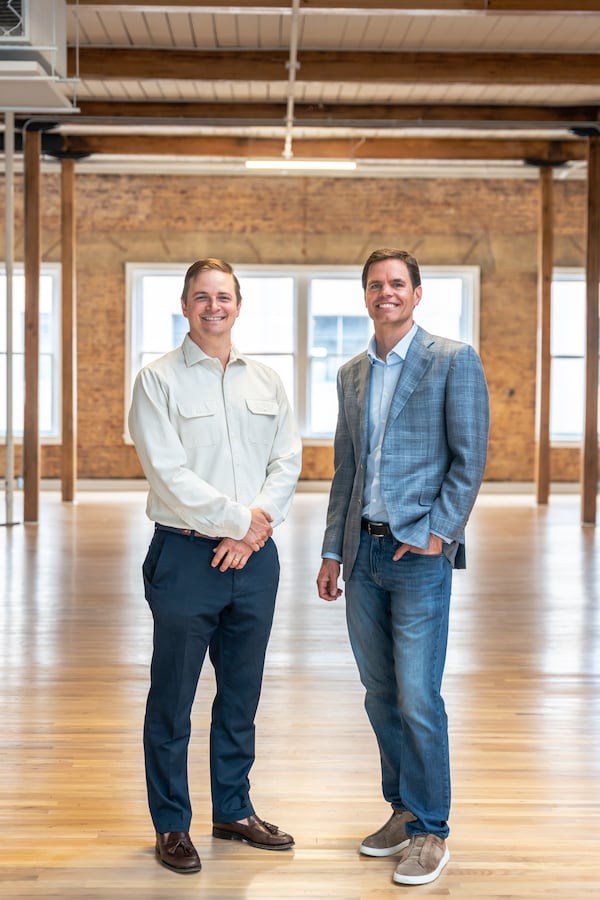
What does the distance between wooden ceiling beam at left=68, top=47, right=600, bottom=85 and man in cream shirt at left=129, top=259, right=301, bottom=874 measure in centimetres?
775

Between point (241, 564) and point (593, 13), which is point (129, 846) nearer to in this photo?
point (241, 564)

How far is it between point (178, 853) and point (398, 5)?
6.95 meters

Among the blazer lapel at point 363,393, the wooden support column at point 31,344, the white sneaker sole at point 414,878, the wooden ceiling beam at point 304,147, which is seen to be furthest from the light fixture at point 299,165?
the white sneaker sole at point 414,878

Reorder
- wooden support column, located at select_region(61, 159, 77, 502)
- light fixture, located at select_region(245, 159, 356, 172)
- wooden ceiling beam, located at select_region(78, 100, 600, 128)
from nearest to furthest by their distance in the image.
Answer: wooden ceiling beam, located at select_region(78, 100, 600, 128)
light fixture, located at select_region(245, 159, 356, 172)
wooden support column, located at select_region(61, 159, 77, 502)

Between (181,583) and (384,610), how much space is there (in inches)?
22.5

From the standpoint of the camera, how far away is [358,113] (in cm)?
1201

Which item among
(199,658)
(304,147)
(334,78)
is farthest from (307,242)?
(199,658)

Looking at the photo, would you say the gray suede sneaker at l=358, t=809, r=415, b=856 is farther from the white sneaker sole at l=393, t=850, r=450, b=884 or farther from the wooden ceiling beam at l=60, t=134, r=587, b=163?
the wooden ceiling beam at l=60, t=134, r=587, b=163

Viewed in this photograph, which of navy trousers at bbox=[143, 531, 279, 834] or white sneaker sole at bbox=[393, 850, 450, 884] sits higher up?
navy trousers at bbox=[143, 531, 279, 834]

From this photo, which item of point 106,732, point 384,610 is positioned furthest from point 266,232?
point 384,610

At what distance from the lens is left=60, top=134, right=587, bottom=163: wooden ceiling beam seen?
44.1 ft

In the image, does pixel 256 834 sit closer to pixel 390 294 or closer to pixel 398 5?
pixel 390 294

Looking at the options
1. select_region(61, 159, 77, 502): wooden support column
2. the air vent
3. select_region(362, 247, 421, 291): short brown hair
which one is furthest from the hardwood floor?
select_region(61, 159, 77, 502): wooden support column

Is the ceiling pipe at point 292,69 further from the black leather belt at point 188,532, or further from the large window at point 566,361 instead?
the black leather belt at point 188,532
